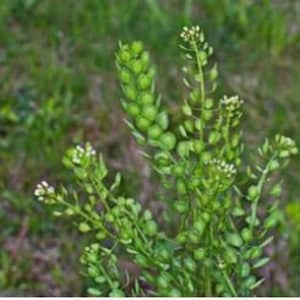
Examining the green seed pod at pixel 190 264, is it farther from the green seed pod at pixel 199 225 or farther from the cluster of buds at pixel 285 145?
the cluster of buds at pixel 285 145

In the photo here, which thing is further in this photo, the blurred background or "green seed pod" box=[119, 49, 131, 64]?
the blurred background

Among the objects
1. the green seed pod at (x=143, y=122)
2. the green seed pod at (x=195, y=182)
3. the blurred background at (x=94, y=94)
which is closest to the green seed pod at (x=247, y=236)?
the green seed pod at (x=195, y=182)

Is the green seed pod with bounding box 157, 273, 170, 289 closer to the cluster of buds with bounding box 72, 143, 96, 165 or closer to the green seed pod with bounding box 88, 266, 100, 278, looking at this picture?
the green seed pod with bounding box 88, 266, 100, 278

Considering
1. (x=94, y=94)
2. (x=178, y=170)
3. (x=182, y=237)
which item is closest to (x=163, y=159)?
(x=178, y=170)

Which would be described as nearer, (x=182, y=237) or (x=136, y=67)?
(x=136, y=67)

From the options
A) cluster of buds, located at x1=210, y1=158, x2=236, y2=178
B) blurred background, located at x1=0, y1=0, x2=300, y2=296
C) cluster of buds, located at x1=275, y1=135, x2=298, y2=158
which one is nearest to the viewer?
cluster of buds, located at x1=210, y1=158, x2=236, y2=178

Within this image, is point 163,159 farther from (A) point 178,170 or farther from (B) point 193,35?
(B) point 193,35

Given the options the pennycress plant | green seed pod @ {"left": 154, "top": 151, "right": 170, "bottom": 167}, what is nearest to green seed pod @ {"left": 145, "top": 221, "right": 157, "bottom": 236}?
Result: the pennycress plant
